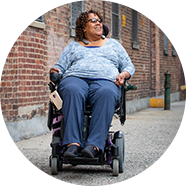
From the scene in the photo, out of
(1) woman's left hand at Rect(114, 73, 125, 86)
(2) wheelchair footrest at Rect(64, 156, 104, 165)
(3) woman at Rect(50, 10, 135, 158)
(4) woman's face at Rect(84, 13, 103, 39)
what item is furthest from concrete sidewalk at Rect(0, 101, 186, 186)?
(4) woman's face at Rect(84, 13, 103, 39)

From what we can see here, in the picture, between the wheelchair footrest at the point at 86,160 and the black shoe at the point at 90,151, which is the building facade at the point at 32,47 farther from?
the black shoe at the point at 90,151

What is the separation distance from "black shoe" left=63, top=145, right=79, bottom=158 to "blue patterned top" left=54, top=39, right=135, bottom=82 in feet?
2.63

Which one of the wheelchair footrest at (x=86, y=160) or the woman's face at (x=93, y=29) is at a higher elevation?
the woman's face at (x=93, y=29)

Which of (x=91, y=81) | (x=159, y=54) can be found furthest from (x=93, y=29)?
(x=159, y=54)

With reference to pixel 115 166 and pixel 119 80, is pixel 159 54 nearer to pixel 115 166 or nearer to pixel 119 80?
pixel 119 80

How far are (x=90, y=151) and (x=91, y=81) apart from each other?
81cm

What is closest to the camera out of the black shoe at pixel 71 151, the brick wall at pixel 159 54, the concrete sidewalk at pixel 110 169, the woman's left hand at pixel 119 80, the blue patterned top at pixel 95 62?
the black shoe at pixel 71 151

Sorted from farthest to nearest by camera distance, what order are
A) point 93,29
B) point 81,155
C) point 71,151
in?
1. point 93,29
2. point 81,155
3. point 71,151

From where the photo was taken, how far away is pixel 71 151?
3449mm

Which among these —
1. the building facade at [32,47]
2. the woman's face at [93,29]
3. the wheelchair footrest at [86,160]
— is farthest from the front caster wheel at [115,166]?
the building facade at [32,47]

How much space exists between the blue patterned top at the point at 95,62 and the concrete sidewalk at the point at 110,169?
0.96 metres

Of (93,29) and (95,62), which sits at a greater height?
(93,29)

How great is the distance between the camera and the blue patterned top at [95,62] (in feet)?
13.1

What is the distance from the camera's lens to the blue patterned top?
13.1ft
